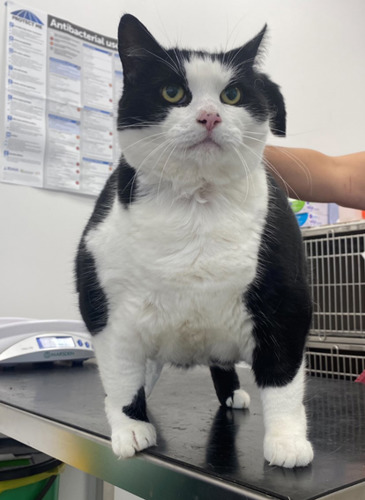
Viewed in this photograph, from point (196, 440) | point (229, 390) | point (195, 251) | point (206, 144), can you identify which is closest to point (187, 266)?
point (195, 251)

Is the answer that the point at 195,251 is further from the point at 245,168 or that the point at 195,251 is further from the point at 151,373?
the point at 151,373

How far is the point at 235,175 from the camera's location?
50 centimetres

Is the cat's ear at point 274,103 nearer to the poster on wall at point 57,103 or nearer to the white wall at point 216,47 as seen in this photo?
the white wall at point 216,47

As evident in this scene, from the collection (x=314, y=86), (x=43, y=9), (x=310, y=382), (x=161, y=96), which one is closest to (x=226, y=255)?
(x=161, y=96)

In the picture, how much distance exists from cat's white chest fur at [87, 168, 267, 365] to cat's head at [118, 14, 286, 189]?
0.03m

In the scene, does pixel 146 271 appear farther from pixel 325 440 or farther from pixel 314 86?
pixel 314 86

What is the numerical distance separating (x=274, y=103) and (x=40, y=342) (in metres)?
0.83

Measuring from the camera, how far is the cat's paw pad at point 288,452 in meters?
0.44

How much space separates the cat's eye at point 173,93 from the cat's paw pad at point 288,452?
349 millimetres

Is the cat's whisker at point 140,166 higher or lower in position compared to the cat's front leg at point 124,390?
higher

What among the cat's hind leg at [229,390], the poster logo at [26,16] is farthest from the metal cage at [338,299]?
the poster logo at [26,16]

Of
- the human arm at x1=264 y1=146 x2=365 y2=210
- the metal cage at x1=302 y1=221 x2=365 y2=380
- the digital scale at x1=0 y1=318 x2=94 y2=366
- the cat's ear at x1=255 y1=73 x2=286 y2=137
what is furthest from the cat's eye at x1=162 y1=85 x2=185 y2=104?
the metal cage at x1=302 y1=221 x2=365 y2=380

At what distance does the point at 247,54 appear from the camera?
0.53 m

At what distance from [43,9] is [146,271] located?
4.29 ft
